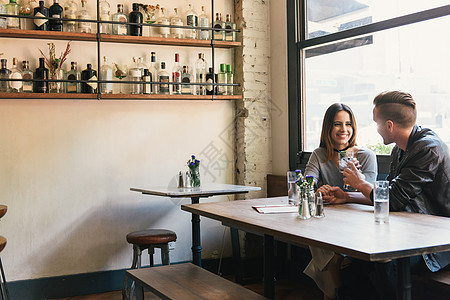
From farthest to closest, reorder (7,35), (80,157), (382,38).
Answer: (80,157)
(7,35)
(382,38)

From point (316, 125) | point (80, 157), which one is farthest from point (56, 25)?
point (316, 125)

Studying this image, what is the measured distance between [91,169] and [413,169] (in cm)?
251

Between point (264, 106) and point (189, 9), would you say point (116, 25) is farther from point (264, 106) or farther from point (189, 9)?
point (264, 106)

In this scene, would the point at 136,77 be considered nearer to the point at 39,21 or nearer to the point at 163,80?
the point at 163,80

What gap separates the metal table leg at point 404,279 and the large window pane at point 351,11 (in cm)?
180

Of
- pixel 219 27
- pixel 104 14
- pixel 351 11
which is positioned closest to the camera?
pixel 351 11

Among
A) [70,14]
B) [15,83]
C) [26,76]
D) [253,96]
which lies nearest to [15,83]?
[15,83]

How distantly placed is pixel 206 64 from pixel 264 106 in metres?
0.61

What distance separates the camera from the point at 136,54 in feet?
13.8

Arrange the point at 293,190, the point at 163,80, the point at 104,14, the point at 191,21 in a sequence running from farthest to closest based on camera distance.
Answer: the point at 191,21 < the point at 163,80 < the point at 104,14 < the point at 293,190

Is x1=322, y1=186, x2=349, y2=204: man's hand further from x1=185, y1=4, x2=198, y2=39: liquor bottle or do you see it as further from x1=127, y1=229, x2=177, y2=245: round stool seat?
x1=185, y1=4, x2=198, y2=39: liquor bottle

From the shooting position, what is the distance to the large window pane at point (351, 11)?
126 inches

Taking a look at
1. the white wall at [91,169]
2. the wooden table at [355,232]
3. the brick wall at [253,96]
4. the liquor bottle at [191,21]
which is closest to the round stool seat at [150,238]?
the white wall at [91,169]

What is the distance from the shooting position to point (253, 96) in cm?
448
